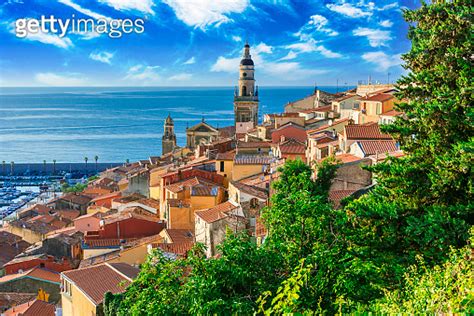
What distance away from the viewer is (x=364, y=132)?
30.1 metres

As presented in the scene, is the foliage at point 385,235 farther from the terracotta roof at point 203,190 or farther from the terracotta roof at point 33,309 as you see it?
the terracotta roof at point 203,190

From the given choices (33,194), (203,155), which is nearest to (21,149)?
(33,194)

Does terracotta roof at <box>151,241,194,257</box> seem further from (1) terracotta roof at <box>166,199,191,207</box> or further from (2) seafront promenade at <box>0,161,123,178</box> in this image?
(2) seafront promenade at <box>0,161,123,178</box>

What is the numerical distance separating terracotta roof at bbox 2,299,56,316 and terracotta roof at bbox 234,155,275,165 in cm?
1540

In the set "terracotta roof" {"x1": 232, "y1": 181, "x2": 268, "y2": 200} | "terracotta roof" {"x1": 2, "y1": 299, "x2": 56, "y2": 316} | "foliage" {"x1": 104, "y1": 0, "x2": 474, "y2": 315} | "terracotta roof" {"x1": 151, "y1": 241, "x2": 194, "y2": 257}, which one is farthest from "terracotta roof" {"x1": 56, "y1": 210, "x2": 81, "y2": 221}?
"foliage" {"x1": 104, "y1": 0, "x2": 474, "y2": 315}

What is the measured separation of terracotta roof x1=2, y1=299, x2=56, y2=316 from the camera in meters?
23.4

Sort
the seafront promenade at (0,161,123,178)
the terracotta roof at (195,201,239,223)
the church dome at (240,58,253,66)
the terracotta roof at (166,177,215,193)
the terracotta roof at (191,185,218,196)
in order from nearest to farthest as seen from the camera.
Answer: the terracotta roof at (195,201,239,223)
the terracotta roof at (191,185,218,196)
the terracotta roof at (166,177,215,193)
the church dome at (240,58,253,66)
the seafront promenade at (0,161,123,178)

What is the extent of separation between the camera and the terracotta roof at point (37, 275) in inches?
1148

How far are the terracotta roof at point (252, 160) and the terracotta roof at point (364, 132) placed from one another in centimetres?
673

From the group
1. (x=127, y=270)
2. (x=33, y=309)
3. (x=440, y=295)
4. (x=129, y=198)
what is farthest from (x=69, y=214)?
(x=440, y=295)

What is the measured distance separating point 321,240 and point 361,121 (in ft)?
96.1

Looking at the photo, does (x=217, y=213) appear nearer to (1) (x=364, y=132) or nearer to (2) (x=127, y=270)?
(2) (x=127, y=270)

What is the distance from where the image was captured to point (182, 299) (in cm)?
909

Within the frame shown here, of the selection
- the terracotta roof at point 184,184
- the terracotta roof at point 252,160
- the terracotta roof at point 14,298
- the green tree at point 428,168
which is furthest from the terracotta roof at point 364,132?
the terracotta roof at point 14,298
